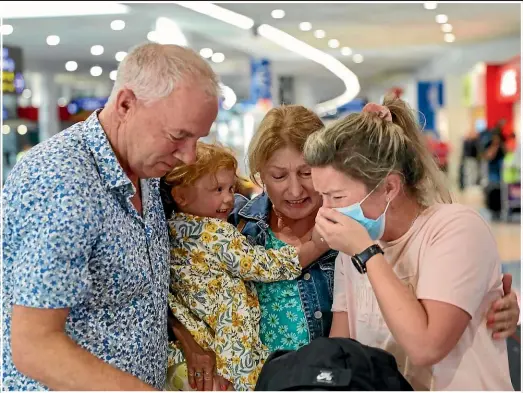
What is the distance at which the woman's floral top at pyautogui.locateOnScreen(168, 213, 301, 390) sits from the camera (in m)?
2.53

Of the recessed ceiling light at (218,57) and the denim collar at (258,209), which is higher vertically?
the recessed ceiling light at (218,57)

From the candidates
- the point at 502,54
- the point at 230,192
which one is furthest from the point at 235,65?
the point at 230,192

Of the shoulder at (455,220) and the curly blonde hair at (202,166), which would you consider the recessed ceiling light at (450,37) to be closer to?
the curly blonde hair at (202,166)

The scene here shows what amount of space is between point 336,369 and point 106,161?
79 cm

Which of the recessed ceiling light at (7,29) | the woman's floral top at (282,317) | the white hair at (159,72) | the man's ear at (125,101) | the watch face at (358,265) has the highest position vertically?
the recessed ceiling light at (7,29)

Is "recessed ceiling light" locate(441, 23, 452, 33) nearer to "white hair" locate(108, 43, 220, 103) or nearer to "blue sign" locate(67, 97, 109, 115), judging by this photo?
"blue sign" locate(67, 97, 109, 115)

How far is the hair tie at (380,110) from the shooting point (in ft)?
7.38

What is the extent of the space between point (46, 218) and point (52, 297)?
0.61ft

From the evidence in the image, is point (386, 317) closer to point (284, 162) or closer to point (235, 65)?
point (284, 162)

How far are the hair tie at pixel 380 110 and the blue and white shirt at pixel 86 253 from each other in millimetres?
713

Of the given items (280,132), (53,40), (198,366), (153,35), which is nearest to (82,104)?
(53,40)

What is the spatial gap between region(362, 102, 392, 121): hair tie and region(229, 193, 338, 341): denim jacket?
0.56 meters

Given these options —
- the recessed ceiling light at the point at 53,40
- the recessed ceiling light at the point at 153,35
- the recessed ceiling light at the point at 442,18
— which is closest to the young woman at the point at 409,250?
the recessed ceiling light at the point at 153,35

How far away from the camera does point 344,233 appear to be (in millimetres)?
2102
